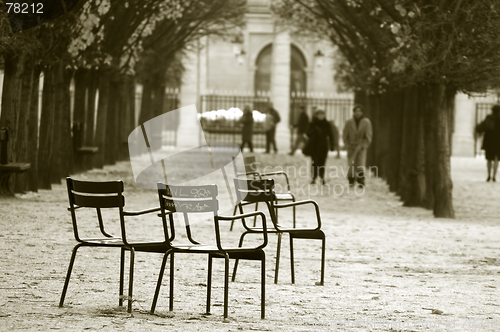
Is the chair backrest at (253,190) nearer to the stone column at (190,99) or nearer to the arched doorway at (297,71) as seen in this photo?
the stone column at (190,99)

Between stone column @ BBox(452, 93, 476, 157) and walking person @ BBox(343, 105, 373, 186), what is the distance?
19890mm

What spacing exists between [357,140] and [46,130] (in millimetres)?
6326

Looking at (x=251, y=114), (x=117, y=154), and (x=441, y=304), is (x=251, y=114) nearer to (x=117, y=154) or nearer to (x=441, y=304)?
(x=117, y=154)

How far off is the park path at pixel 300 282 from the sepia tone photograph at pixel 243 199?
0.10 feet

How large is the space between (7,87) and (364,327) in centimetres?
1018

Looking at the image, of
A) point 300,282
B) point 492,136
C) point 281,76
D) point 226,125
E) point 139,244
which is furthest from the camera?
point 281,76

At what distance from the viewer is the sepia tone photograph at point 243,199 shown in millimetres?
6551

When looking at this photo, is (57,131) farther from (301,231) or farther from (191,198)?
(191,198)

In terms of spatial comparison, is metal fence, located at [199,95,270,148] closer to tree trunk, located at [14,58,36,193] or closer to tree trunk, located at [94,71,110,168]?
tree trunk, located at [94,71,110,168]

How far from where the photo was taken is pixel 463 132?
1529 inches

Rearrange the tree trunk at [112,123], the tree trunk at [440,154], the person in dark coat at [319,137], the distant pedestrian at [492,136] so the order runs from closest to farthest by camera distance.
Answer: the tree trunk at [440,154], the person in dark coat at [319,137], the distant pedestrian at [492,136], the tree trunk at [112,123]

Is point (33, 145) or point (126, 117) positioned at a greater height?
point (126, 117)

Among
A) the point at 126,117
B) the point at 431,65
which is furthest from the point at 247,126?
the point at 431,65

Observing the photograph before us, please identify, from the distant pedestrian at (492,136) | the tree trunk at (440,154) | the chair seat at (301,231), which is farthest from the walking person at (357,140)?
the chair seat at (301,231)
